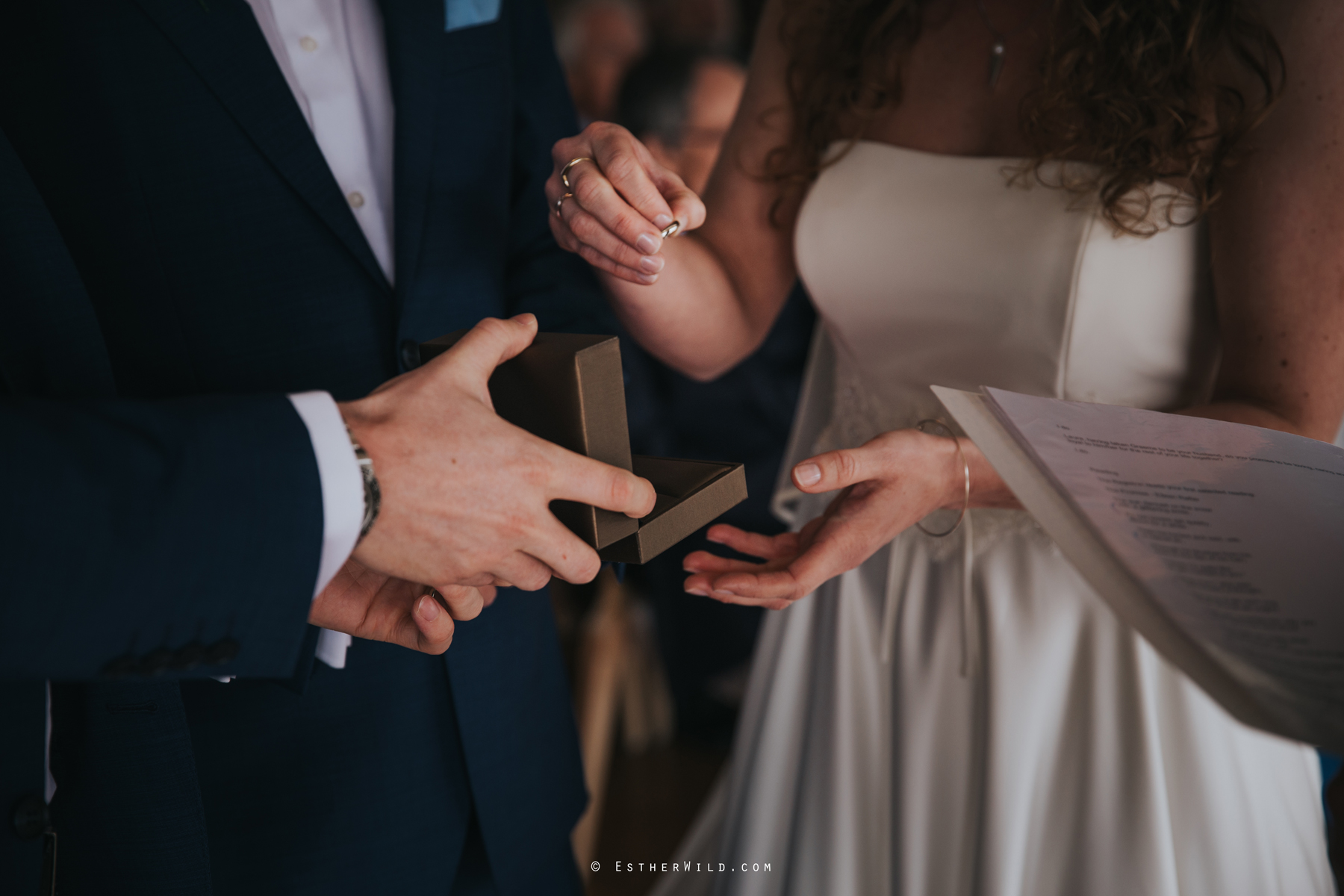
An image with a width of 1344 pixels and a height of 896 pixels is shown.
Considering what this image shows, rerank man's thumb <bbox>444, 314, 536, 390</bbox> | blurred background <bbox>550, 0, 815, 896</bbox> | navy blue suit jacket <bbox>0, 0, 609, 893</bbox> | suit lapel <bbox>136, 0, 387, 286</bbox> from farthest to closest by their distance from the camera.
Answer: blurred background <bbox>550, 0, 815, 896</bbox>
suit lapel <bbox>136, 0, 387, 286</bbox>
man's thumb <bbox>444, 314, 536, 390</bbox>
navy blue suit jacket <bbox>0, 0, 609, 893</bbox>

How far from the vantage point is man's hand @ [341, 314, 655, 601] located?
0.72 metres

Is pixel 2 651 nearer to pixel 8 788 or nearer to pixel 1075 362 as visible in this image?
pixel 8 788

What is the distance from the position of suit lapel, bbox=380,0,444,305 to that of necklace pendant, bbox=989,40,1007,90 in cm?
80

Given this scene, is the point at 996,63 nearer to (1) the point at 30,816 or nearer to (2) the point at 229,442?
(2) the point at 229,442

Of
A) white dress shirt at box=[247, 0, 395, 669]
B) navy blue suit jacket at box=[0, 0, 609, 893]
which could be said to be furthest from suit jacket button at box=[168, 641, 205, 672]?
white dress shirt at box=[247, 0, 395, 669]

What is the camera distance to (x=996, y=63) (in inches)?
49.0

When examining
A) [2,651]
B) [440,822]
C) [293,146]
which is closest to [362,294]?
[293,146]

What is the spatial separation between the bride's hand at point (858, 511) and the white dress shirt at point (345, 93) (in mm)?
461

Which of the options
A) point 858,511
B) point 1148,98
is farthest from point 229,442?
point 1148,98

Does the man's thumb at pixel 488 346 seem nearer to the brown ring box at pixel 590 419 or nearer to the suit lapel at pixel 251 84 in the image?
the brown ring box at pixel 590 419

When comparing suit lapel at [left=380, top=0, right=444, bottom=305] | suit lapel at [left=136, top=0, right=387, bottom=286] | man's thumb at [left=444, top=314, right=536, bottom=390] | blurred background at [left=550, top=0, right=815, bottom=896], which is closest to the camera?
man's thumb at [left=444, top=314, right=536, bottom=390]

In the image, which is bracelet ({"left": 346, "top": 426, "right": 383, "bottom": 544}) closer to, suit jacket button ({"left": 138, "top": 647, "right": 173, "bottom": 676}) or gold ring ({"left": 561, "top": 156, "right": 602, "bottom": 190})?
suit jacket button ({"left": 138, "top": 647, "right": 173, "bottom": 676})

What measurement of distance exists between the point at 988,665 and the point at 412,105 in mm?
1086

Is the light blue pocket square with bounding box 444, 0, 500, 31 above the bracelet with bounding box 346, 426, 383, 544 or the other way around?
above
